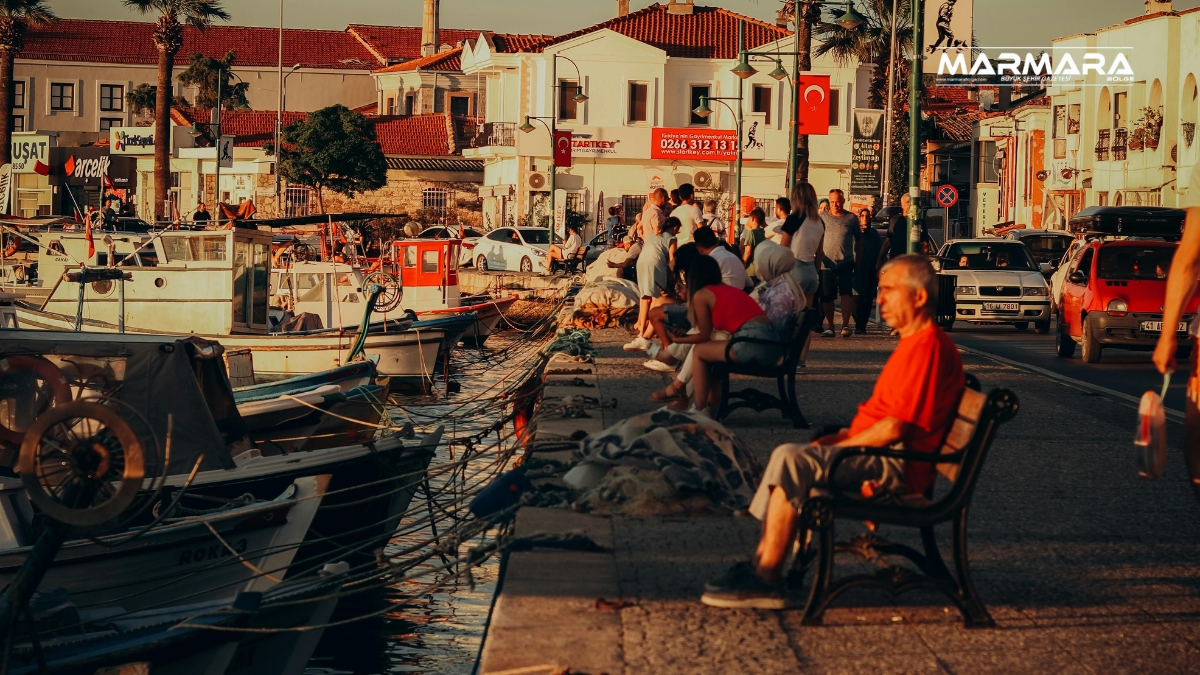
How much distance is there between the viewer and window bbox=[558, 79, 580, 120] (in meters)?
63.5

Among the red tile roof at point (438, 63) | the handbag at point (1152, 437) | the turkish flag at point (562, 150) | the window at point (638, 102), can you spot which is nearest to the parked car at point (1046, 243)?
the turkish flag at point (562, 150)

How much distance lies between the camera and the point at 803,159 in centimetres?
5981

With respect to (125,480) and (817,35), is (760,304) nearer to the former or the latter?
(125,480)

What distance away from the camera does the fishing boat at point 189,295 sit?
82.5ft

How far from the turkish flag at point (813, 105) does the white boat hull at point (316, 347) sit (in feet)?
52.4

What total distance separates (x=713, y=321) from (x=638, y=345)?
18.8 ft

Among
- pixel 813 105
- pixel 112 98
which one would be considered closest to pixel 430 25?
pixel 112 98

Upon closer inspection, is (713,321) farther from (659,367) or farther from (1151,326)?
(1151,326)

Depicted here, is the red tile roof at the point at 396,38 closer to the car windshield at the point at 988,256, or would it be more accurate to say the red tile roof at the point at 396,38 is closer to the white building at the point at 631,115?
the white building at the point at 631,115

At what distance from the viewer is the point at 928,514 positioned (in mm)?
5570

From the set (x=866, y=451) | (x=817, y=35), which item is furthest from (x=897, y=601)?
(x=817, y=35)

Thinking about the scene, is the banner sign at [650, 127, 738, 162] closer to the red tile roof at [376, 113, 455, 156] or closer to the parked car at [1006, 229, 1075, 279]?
the red tile roof at [376, 113, 455, 156]

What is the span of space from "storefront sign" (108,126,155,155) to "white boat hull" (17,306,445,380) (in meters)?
53.4

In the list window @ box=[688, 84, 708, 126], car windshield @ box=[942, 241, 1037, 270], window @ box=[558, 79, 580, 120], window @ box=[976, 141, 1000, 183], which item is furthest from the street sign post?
window @ box=[976, 141, 1000, 183]
